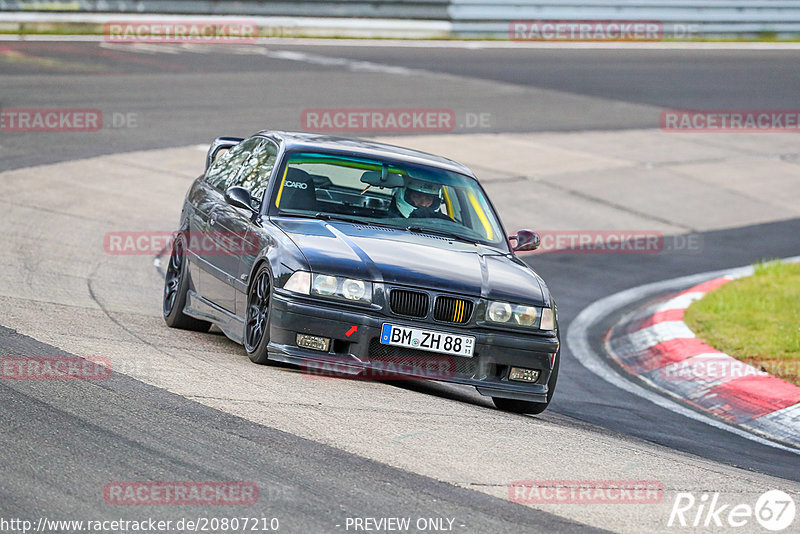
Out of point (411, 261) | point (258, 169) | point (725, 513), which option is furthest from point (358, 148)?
point (725, 513)

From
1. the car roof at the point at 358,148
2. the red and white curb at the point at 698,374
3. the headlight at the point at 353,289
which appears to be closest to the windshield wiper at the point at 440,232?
the car roof at the point at 358,148

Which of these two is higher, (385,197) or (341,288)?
(385,197)

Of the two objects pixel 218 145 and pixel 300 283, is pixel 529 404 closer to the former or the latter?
pixel 300 283

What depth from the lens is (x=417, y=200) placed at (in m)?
9.03

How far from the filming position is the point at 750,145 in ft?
77.2

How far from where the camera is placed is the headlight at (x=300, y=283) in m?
7.69

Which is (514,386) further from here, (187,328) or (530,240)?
(187,328)

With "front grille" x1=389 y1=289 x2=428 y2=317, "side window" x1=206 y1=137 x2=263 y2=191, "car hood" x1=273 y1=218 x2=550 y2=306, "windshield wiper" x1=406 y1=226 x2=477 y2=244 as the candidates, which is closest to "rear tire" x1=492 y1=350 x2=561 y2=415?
"car hood" x1=273 y1=218 x2=550 y2=306

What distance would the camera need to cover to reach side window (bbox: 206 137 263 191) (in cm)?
987

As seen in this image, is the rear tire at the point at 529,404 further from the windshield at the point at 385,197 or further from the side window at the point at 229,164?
the side window at the point at 229,164

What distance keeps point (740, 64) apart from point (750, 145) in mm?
10297

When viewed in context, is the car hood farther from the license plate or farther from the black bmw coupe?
the license plate

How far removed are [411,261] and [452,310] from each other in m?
0.41

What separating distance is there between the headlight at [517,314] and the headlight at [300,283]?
3.55 feet
